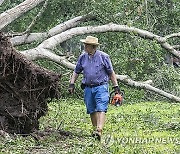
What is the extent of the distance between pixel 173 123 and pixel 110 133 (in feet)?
4.90

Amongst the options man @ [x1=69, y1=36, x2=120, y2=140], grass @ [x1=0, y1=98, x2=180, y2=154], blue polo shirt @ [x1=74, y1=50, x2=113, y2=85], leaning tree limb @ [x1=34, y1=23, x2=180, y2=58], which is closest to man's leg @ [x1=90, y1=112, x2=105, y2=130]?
man @ [x1=69, y1=36, x2=120, y2=140]

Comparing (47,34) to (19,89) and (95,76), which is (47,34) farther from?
(19,89)

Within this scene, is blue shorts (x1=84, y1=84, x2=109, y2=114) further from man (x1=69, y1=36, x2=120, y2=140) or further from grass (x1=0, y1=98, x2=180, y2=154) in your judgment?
grass (x1=0, y1=98, x2=180, y2=154)

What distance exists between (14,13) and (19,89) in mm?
3577

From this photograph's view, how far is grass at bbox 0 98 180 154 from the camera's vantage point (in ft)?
21.3

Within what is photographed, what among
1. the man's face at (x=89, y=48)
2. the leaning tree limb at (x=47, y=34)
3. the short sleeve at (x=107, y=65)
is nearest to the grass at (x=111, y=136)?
the short sleeve at (x=107, y=65)

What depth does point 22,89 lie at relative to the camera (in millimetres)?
7391

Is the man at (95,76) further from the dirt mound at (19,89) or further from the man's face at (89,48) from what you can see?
the dirt mound at (19,89)

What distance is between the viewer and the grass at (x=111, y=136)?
6496 millimetres

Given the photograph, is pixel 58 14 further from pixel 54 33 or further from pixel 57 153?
pixel 57 153

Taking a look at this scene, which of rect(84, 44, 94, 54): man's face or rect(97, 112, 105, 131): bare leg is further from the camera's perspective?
rect(84, 44, 94, 54): man's face

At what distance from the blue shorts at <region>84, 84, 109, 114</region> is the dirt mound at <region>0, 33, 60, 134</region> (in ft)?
1.86

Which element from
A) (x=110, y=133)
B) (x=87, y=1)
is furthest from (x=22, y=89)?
(x=87, y=1)

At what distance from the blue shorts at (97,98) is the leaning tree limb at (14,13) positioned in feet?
10.6
